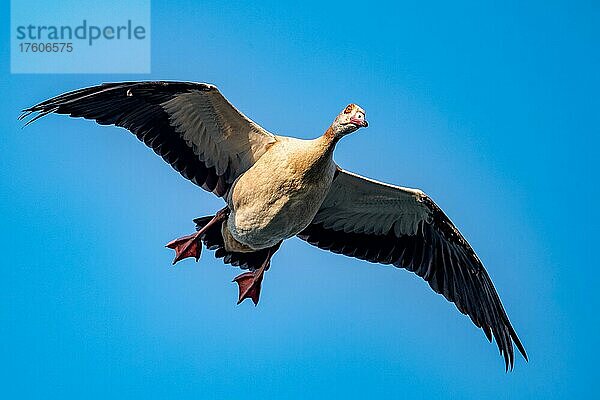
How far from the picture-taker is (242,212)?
1295 centimetres

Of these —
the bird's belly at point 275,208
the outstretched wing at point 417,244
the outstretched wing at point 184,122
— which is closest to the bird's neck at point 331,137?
the bird's belly at point 275,208

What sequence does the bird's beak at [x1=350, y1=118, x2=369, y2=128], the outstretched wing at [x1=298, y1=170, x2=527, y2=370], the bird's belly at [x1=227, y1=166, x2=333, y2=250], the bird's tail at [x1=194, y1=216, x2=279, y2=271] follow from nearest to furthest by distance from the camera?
the bird's beak at [x1=350, y1=118, x2=369, y2=128], the bird's belly at [x1=227, y1=166, x2=333, y2=250], the bird's tail at [x1=194, y1=216, x2=279, y2=271], the outstretched wing at [x1=298, y1=170, x2=527, y2=370]

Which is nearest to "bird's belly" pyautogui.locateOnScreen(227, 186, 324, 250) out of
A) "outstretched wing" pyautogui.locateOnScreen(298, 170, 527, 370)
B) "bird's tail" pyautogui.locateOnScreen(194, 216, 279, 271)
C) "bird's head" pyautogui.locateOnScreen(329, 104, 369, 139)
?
"bird's tail" pyautogui.locateOnScreen(194, 216, 279, 271)

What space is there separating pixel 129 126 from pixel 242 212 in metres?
1.68

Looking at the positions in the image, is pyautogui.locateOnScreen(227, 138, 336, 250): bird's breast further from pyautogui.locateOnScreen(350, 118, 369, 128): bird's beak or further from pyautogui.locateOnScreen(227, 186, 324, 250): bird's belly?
pyautogui.locateOnScreen(350, 118, 369, 128): bird's beak

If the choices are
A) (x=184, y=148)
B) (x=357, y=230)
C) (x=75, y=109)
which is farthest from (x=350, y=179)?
(x=75, y=109)

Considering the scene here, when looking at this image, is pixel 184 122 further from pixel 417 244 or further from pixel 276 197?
pixel 417 244

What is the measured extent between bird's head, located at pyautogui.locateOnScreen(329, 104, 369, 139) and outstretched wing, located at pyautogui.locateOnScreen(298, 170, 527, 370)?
187cm

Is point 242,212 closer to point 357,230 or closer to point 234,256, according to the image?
point 234,256

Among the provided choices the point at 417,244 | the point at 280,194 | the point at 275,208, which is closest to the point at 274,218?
the point at 275,208

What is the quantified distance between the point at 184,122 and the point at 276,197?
5.15 feet

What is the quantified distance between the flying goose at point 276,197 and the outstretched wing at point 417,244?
0.04 feet

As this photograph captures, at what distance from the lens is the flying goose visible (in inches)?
490

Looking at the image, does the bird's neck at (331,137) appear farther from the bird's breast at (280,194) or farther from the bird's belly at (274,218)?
the bird's belly at (274,218)
